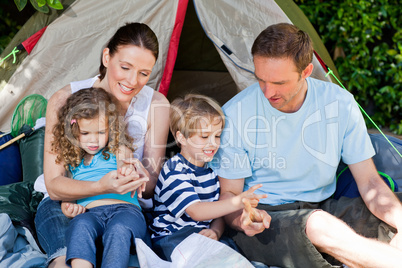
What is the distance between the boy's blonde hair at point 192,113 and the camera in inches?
87.6

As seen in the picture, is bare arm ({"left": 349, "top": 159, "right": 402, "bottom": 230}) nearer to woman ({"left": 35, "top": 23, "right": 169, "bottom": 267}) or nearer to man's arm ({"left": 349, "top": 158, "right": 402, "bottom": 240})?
man's arm ({"left": 349, "top": 158, "right": 402, "bottom": 240})

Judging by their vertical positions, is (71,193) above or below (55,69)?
below

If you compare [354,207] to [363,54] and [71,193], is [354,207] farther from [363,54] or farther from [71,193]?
[363,54]

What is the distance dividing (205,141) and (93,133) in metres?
0.52

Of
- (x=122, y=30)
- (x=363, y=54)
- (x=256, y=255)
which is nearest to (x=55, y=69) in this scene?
(x=122, y=30)

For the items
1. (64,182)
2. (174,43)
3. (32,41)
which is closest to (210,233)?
(64,182)

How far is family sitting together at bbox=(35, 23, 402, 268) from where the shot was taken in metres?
2.09

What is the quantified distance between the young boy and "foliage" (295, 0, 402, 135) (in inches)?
104

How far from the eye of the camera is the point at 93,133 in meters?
2.17

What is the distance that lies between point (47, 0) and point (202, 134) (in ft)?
4.22

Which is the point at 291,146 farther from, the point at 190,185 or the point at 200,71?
the point at 200,71

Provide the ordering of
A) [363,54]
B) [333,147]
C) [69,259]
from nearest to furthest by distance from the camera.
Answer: [69,259] → [333,147] → [363,54]

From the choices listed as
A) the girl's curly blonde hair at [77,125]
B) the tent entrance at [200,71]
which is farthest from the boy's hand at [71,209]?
the tent entrance at [200,71]

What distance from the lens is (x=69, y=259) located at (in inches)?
74.1
